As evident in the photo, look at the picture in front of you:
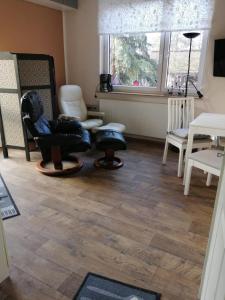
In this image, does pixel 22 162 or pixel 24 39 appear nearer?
pixel 22 162

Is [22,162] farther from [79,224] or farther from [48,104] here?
[79,224]

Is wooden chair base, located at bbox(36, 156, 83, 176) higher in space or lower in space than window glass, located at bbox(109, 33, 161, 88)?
lower

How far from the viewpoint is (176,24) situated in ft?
10.8

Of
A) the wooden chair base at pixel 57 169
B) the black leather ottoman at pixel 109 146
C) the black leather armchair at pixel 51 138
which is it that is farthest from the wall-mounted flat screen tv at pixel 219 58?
the wooden chair base at pixel 57 169

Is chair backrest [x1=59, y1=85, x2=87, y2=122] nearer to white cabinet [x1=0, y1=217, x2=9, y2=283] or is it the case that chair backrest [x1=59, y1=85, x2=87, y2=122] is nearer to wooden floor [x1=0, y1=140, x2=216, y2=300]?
wooden floor [x1=0, y1=140, x2=216, y2=300]

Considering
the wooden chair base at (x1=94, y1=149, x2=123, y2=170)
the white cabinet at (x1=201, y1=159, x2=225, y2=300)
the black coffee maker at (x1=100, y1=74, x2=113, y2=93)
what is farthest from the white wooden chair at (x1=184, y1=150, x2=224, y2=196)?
the black coffee maker at (x1=100, y1=74, x2=113, y2=93)

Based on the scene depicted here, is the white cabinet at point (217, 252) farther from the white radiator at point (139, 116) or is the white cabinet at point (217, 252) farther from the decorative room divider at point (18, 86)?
the white radiator at point (139, 116)

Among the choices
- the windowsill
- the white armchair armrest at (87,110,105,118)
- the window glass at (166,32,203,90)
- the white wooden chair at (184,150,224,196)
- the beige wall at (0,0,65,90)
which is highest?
the beige wall at (0,0,65,90)

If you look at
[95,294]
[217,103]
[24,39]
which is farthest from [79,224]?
[24,39]

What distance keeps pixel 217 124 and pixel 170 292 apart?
1.58 m

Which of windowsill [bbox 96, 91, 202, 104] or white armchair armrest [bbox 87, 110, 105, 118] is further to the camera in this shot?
white armchair armrest [bbox 87, 110, 105, 118]

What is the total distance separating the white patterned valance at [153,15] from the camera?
10.3ft

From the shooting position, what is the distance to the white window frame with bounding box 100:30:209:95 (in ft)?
11.3

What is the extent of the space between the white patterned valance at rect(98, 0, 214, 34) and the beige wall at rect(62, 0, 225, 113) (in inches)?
9.5
